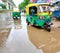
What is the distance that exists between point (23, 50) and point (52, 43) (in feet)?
5.92

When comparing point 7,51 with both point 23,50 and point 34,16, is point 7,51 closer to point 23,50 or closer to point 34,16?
point 23,50

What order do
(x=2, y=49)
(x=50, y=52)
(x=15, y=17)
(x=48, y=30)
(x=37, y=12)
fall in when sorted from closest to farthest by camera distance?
(x=50, y=52) → (x=2, y=49) → (x=48, y=30) → (x=37, y=12) → (x=15, y=17)

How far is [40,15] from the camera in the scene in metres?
14.3

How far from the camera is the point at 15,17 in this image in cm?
2880

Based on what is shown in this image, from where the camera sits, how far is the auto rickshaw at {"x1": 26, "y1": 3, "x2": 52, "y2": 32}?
1364cm

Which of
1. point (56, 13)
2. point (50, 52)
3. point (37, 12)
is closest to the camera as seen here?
point (50, 52)

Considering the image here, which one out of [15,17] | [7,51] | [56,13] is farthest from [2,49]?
[15,17]

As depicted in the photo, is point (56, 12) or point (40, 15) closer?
point (40, 15)

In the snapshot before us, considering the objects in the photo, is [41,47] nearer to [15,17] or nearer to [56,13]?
[56,13]

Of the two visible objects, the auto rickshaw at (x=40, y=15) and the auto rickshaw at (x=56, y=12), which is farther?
the auto rickshaw at (x=56, y=12)

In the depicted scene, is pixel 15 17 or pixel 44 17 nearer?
pixel 44 17

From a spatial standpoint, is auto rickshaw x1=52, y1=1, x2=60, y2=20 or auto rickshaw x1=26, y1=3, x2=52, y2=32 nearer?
auto rickshaw x1=26, y1=3, x2=52, y2=32

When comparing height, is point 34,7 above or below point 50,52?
above

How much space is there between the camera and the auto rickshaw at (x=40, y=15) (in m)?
13.6
